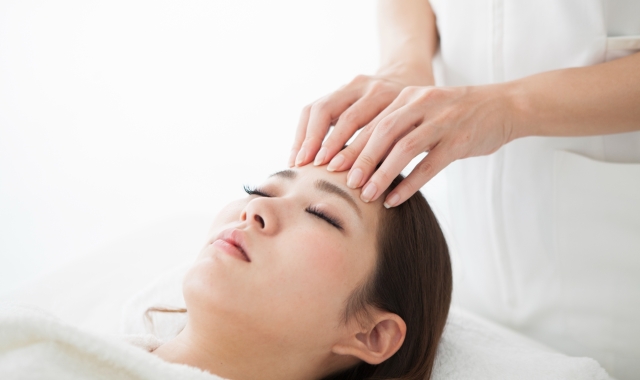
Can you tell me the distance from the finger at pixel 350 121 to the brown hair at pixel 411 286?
152 millimetres

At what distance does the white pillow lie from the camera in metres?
1.24

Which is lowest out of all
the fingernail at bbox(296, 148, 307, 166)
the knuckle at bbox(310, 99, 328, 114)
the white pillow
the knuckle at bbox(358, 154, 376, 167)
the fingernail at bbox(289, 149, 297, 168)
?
the white pillow

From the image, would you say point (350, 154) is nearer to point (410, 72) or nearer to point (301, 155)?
point (301, 155)

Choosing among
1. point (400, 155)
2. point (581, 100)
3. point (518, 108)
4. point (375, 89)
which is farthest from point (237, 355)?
point (581, 100)

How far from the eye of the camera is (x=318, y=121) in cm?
122

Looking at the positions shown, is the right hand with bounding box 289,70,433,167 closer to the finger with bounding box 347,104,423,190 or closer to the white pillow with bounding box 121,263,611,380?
the finger with bounding box 347,104,423,190

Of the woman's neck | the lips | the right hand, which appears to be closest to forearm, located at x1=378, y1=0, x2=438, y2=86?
the right hand

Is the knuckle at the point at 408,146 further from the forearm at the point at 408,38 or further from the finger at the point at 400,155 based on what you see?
the forearm at the point at 408,38

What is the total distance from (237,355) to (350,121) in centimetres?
53

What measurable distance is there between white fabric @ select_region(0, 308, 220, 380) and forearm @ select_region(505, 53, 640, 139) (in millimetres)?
833

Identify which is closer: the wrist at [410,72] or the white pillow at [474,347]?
the white pillow at [474,347]

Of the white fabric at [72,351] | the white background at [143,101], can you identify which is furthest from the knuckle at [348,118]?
the white background at [143,101]

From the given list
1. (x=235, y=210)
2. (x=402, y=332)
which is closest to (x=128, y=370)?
(x=235, y=210)

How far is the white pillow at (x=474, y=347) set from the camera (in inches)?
48.8
